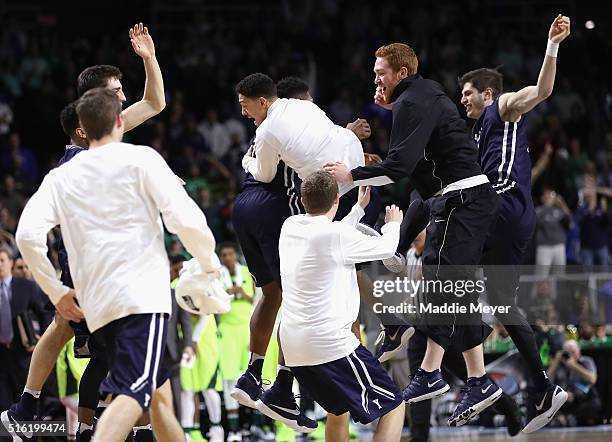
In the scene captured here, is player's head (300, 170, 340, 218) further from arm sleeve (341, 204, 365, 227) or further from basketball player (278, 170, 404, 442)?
arm sleeve (341, 204, 365, 227)

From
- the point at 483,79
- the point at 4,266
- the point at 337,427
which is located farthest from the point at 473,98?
the point at 4,266

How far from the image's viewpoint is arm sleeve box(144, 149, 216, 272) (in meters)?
6.29

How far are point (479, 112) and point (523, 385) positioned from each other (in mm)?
6046

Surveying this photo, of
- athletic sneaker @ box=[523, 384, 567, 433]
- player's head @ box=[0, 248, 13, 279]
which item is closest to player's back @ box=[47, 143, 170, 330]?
athletic sneaker @ box=[523, 384, 567, 433]

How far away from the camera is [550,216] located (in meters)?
17.2

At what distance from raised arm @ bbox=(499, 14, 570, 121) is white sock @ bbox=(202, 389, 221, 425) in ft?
20.6

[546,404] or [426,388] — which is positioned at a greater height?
[426,388]

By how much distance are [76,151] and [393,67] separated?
2314 millimetres

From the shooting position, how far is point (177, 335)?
1349 centimetres

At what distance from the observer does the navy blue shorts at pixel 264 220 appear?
8.38 metres

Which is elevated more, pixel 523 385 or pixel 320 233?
pixel 320 233

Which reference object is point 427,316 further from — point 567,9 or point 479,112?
point 567,9

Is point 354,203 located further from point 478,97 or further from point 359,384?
point 359,384

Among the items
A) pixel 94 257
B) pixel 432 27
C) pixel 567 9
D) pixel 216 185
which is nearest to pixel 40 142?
pixel 216 185
